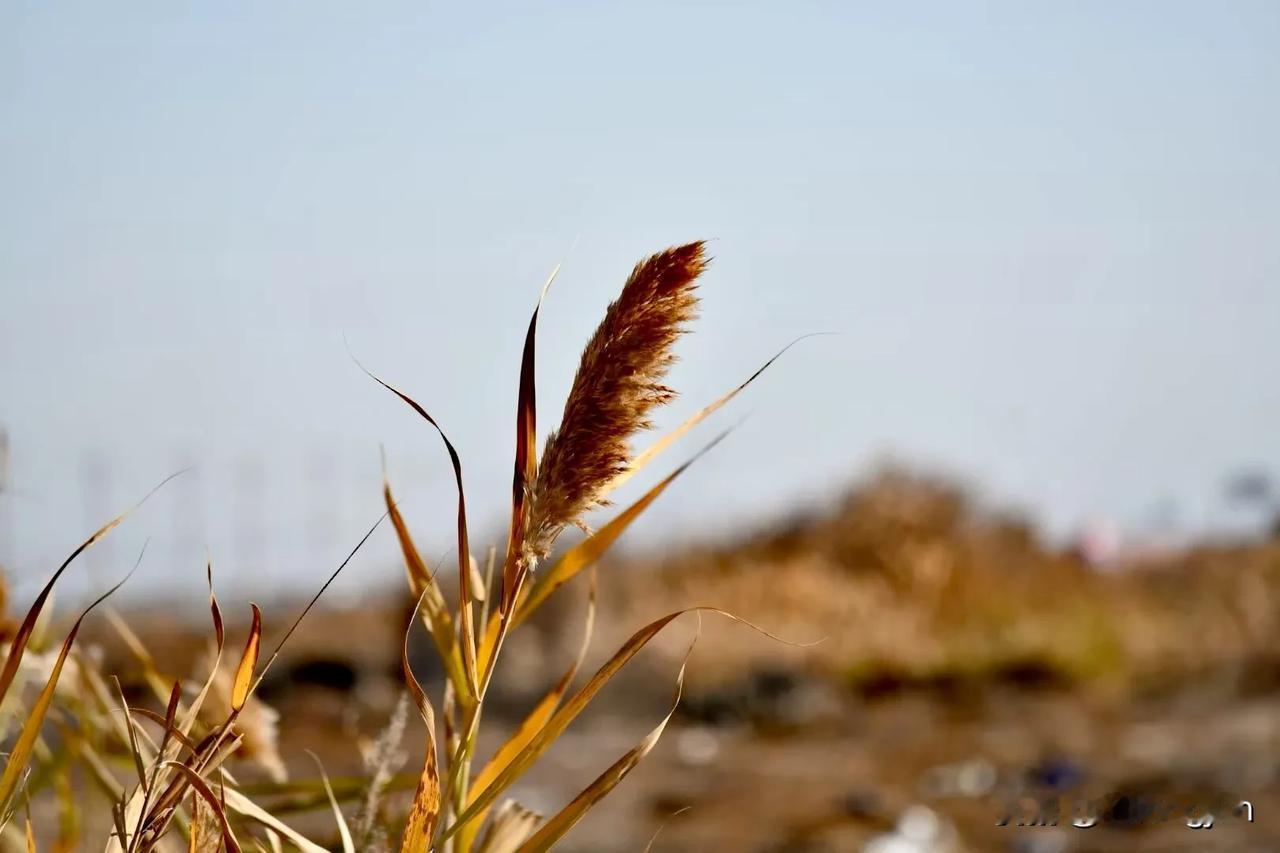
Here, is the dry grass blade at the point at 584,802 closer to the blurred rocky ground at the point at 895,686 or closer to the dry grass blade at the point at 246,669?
the dry grass blade at the point at 246,669

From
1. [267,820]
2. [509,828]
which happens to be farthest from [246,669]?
[509,828]

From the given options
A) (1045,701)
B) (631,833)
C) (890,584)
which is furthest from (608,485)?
(890,584)

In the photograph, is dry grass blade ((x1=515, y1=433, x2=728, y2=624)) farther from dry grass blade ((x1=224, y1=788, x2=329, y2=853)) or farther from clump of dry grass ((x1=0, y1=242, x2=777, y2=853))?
dry grass blade ((x1=224, y1=788, x2=329, y2=853))

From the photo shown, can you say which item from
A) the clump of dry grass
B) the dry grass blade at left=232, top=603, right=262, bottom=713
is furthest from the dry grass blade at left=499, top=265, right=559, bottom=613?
the dry grass blade at left=232, top=603, right=262, bottom=713

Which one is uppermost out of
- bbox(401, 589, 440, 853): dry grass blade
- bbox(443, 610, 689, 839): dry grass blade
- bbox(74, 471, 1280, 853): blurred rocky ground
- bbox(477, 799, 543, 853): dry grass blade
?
bbox(443, 610, 689, 839): dry grass blade

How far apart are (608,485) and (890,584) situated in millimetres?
12572

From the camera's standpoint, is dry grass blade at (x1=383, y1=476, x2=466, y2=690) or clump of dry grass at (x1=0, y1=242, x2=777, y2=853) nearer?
clump of dry grass at (x1=0, y1=242, x2=777, y2=853)

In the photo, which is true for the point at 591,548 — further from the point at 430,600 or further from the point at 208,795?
the point at 208,795

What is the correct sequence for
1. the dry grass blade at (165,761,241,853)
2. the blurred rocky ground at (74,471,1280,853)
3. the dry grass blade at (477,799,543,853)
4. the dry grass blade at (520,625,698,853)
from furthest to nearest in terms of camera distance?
1. the blurred rocky ground at (74,471,1280,853)
2. the dry grass blade at (477,799,543,853)
3. the dry grass blade at (520,625,698,853)
4. the dry grass blade at (165,761,241,853)

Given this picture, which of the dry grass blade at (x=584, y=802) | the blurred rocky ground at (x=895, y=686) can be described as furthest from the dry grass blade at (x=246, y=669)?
the blurred rocky ground at (x=895, y=686)

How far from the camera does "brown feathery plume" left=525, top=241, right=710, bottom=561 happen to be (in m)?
1.08

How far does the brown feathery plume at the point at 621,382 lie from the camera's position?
1.08 m

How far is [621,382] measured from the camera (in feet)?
3.53

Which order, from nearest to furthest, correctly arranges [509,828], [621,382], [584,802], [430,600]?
[621,382]
[584,802]
[430,600]
[509,828]
